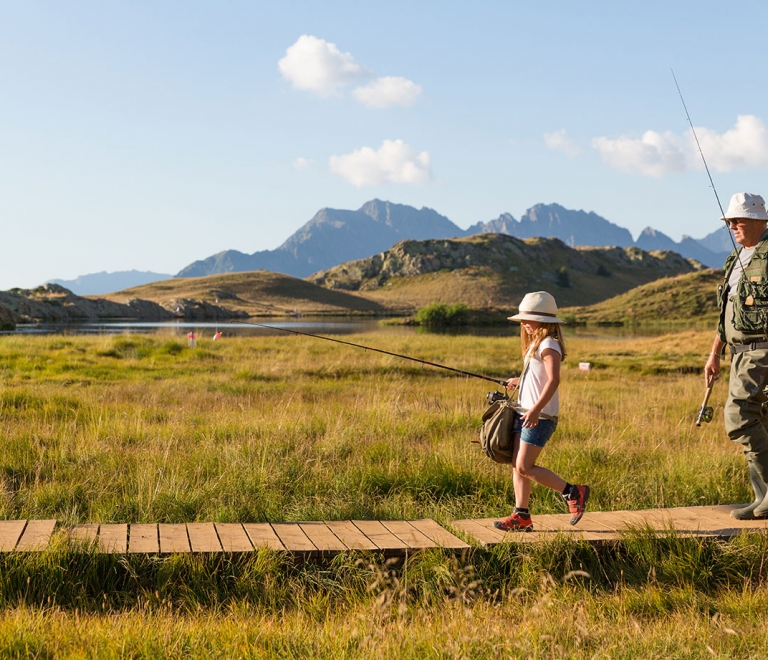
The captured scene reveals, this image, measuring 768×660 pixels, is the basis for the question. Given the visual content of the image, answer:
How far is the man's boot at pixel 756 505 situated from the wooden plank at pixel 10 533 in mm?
5212

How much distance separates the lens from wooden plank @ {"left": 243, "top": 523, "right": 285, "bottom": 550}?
16.6 ft

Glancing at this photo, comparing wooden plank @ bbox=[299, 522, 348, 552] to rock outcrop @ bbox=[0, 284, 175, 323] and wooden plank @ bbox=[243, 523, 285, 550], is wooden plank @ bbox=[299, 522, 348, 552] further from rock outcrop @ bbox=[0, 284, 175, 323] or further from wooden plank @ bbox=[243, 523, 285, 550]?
rock outcrop @ bbox=[0, 284, 175, 323]

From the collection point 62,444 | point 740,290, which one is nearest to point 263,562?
point 740,290

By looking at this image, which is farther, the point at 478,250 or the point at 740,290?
the point at 478,250

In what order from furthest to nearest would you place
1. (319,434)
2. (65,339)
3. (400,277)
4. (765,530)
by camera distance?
(400,277), (65,339), (319,434), (765,530)

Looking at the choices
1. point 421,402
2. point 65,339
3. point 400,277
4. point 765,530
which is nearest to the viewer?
point 765,530

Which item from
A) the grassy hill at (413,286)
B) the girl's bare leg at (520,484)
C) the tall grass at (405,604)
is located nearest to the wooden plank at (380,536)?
the tall grass at (405,604)

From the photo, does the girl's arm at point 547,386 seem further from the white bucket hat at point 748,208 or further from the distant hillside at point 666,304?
the distant hillside at point 666,304

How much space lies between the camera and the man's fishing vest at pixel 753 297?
18.0ft

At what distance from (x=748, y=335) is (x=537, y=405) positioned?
174 cm

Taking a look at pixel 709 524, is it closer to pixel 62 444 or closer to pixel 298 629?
pixel 298 629

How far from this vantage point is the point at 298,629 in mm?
→ 3846

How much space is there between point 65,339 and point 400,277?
6432 inches

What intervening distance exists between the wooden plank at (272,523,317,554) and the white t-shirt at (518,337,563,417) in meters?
1.81
